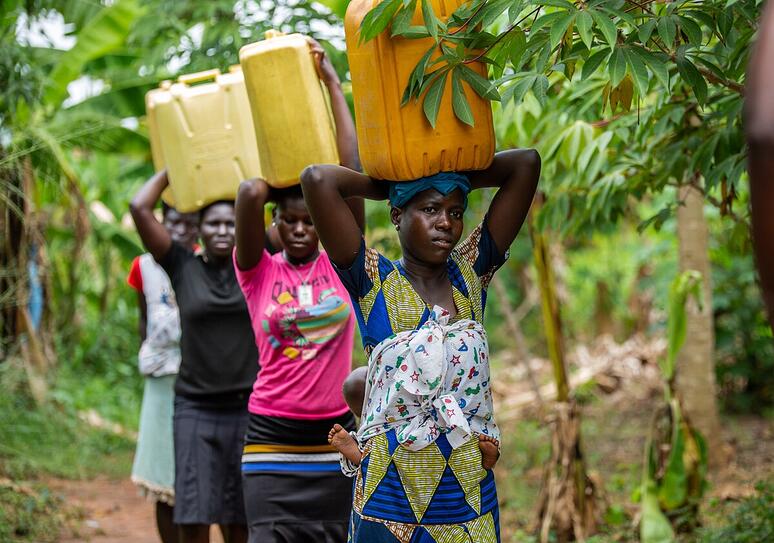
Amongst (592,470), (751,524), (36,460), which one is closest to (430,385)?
(751,524)

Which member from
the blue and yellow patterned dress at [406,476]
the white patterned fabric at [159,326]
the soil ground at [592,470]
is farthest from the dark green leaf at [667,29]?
the soil ground at [592,470]

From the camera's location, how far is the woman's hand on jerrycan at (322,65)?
3.73m

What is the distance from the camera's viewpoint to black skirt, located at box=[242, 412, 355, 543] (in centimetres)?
371

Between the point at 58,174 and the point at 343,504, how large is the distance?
3.80 m

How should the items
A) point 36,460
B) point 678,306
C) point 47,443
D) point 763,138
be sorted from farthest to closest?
point 47,443 < point 36,460 < point 678,306 < point 763,138

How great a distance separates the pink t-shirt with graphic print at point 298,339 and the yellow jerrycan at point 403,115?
1.04m

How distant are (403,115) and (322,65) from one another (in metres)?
1.12

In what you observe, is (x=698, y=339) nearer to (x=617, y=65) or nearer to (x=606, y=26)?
(x=617, y=65)

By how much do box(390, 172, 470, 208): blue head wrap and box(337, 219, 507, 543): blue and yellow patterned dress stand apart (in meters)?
0.18

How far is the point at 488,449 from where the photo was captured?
276cm

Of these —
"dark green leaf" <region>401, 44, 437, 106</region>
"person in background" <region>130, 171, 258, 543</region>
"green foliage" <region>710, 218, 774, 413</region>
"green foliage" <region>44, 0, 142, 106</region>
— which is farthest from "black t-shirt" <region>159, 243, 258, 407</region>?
"green foliage" <region>710, 218, 774, 413</region>

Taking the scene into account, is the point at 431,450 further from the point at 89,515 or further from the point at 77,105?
the point at 77,105

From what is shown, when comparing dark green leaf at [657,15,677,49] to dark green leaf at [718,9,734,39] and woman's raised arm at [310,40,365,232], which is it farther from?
woman's raised arm at [310,40,365,232]

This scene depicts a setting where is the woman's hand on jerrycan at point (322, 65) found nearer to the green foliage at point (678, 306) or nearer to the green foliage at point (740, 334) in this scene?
the green foliage at point (678, 306)
